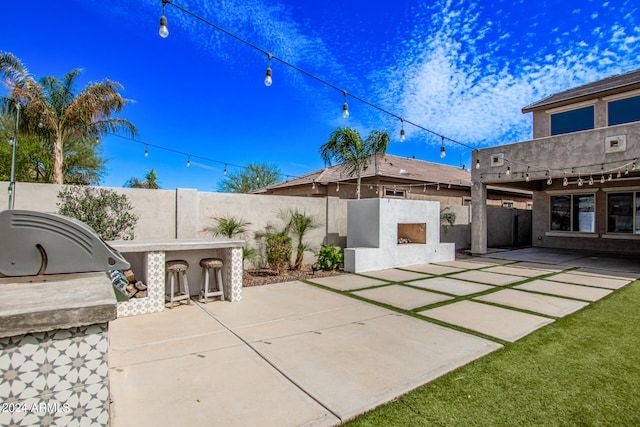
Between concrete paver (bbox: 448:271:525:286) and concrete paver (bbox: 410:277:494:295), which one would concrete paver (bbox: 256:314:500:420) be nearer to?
concrete paver (bbox: 410:277:494:295)

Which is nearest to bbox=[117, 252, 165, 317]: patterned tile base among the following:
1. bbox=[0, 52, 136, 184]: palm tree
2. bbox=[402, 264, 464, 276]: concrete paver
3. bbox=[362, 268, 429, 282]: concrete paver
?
bbox=[362, 268, 429, 282]: concrete paver

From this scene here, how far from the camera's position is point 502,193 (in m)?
22.9

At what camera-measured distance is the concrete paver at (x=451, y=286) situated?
7.13m

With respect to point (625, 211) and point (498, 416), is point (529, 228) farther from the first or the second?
point (498, 416)

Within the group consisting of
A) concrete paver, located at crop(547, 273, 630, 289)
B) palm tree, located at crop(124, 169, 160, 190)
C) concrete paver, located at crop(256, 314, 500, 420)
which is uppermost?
palm tree, located at crop(124, 169, 160, 190)

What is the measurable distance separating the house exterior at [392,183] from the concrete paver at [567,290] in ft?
24.7

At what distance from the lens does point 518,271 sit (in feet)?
32.0

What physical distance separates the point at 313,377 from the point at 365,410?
73 cm

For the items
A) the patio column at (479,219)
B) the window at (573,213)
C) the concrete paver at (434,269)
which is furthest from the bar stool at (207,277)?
the window at (573,213)

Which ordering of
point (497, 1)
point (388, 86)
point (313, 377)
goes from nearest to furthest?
point (313, 377)
point (497, 1)
point (388, 86)

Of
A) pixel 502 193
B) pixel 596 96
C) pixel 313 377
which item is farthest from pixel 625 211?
pixel 313 377

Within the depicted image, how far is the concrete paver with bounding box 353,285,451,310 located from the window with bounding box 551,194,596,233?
1272cm

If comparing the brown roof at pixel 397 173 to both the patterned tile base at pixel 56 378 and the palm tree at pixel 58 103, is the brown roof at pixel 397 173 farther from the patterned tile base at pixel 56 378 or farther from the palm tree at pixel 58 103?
the patterned tile base at pixel 56 378

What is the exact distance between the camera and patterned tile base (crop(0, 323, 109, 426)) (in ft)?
4.48
